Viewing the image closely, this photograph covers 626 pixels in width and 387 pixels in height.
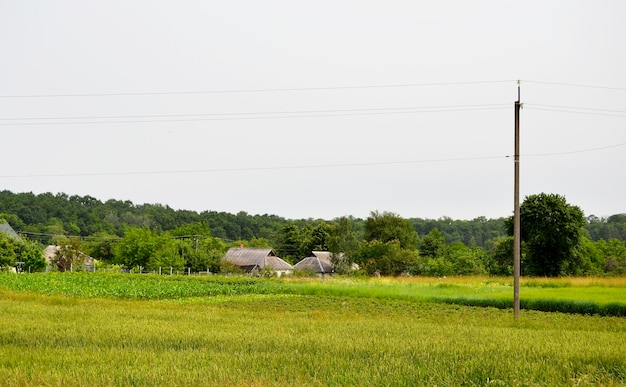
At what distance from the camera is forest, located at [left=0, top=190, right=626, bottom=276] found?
84.7 meters

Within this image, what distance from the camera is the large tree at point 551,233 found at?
7012 cm

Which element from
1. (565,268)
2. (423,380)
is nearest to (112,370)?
(423,380)

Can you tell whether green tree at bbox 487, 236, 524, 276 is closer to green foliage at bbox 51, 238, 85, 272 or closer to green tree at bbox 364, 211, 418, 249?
green tree at bbox 364, 211, 418, 249

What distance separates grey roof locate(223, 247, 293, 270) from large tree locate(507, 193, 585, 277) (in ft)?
152

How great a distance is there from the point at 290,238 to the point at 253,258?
31416 mm

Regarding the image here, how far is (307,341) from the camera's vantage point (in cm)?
1534

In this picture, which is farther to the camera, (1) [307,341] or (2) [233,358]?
(1) [307,341]

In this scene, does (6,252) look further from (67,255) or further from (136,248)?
(136,248)

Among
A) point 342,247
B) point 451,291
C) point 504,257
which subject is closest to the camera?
point 451,291

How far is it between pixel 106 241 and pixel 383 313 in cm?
10328

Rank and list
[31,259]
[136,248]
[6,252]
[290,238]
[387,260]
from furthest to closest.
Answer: [290,238] < [136,248] < [31,259] < [387,260] < [6,252]

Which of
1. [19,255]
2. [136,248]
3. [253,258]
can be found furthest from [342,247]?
[19,255]

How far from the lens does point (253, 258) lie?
109750 millimetres

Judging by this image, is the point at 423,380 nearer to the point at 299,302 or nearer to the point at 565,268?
the point at 299,302
